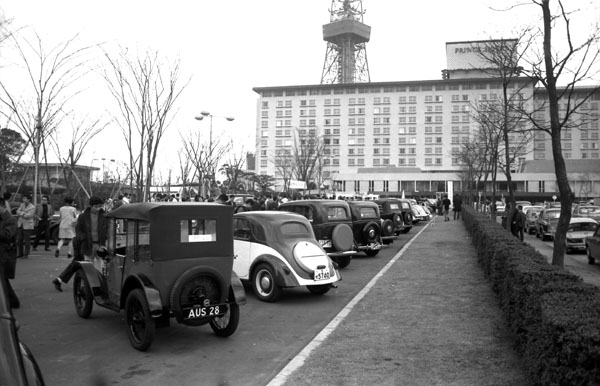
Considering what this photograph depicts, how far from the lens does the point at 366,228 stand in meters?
15.4

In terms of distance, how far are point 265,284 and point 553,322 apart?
6.06m

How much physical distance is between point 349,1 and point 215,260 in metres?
152

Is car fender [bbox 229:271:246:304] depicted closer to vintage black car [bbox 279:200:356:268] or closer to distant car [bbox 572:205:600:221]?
vintage black car [bbox 279:200:356:268]

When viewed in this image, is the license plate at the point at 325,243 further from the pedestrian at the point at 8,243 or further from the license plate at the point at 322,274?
the pedestrian at the point at 8,243

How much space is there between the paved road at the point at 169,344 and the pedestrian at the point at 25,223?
4.78m

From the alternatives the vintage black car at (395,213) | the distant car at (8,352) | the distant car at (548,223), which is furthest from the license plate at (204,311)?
the distant car at (548,223)

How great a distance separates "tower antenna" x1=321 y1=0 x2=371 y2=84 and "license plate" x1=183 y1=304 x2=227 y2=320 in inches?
5274

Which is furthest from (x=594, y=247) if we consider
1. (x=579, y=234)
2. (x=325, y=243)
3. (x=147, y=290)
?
(x=147, y=290)

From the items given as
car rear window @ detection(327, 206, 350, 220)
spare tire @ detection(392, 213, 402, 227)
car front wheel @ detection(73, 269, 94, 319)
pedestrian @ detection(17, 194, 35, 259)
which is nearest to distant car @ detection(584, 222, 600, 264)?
car rear window @ detection(327, 206, 350, 220)

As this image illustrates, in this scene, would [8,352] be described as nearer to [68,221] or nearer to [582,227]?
[68,221]

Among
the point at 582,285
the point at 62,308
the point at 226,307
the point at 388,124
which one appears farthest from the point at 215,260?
the point at 388,124

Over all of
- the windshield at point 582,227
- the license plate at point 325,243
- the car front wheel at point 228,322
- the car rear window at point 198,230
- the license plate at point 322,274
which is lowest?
the car front wheel at point 228,322

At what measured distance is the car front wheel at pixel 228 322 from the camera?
258 inches

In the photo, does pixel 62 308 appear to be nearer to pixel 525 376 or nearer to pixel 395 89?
pixel 525 376
